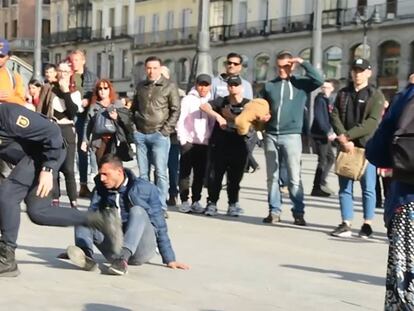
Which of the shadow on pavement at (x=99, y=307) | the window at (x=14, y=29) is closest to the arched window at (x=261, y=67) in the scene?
the window at (x=14, y=29)

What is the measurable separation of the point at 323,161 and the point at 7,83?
7.40 m

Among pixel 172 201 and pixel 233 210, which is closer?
pixel 233 210

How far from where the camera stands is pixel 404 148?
460 centimetres

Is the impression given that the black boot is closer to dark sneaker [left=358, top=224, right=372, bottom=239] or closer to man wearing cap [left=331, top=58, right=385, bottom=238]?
man wearing cap [left=331, top=58, right=385, bottom=238]

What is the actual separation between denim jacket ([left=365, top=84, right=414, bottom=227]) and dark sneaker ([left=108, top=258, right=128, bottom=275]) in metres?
2.76

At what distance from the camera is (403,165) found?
4.62 metres

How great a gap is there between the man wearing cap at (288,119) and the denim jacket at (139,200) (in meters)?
3.12

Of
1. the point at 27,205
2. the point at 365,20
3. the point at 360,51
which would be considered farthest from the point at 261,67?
the point at 27,205

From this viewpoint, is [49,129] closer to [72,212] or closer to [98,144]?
[72,212]

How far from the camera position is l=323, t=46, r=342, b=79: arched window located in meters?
53.0

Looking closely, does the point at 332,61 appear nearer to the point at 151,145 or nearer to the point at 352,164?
the point at 151,145

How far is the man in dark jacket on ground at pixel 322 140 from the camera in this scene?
569 inches

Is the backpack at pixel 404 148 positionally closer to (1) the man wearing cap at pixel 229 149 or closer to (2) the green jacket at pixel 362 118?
(2) the green jacket at pixel 362 118

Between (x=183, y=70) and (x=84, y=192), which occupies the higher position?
(x=183, y=70)
